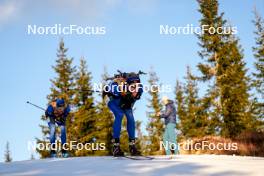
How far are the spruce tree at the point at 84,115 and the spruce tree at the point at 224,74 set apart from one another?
398 inches

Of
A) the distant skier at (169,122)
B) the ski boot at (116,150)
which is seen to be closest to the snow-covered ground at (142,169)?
the ski boot at (116,150)

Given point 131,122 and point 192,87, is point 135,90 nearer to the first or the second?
point 131,122

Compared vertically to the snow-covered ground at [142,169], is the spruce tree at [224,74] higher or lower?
higher

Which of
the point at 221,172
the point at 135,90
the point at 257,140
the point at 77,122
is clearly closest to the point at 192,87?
the point at 77,122

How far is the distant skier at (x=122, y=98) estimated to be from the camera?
8.40 meters

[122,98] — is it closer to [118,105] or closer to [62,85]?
[118,105]

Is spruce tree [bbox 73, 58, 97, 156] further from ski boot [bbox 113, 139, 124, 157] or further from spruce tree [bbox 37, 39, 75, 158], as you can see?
ski boot [bbox 113, 139, 124, 157]

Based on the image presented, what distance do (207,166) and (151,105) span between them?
34.8m

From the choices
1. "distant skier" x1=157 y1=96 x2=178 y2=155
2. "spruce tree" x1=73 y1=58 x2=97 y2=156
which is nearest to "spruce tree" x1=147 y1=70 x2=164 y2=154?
"spruce tree" x1=73 y1=58 x2=97 y2=156

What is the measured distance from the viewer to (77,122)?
103ft

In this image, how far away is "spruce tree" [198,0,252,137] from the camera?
87.5 feet

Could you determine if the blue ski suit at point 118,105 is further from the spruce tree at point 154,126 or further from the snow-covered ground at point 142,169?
the spruce tree at point 154,126

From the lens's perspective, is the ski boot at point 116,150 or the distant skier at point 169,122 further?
the distant skier at point 169,122

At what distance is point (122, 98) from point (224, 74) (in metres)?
20.7
